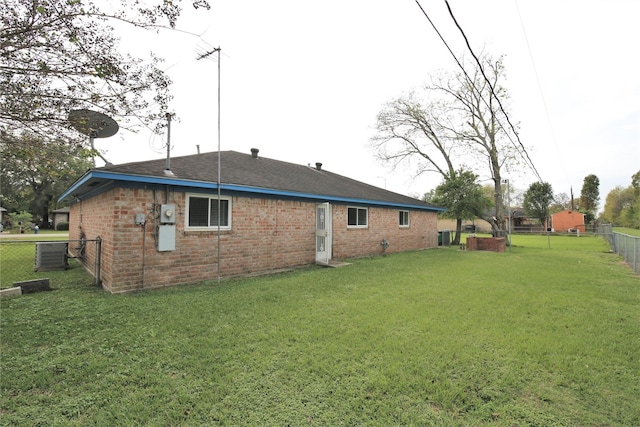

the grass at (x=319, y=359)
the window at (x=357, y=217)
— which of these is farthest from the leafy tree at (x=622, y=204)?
the grass at (x=319, y=359)

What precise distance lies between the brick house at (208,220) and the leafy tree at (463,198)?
10943mm

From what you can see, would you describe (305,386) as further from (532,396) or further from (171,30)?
(171,30)

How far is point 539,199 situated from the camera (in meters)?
39.5

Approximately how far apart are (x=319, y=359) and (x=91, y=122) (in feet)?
18.8

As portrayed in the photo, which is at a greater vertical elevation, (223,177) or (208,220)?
(223,177)

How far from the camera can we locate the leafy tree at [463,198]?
1995 centimetres

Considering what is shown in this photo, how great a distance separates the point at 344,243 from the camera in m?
11.3

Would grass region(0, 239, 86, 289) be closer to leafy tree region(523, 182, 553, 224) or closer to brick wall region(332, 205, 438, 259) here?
brick wall region(332, 205, 438, 259)

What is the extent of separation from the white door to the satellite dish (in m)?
6.41

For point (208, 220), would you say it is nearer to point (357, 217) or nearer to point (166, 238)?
point (166, 238)

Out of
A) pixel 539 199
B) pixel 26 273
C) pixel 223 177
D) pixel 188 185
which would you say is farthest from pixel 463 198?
pixel 539 199

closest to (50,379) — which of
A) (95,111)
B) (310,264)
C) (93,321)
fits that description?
(93,321)

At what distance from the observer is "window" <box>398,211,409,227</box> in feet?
48.6

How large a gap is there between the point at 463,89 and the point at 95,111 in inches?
920
